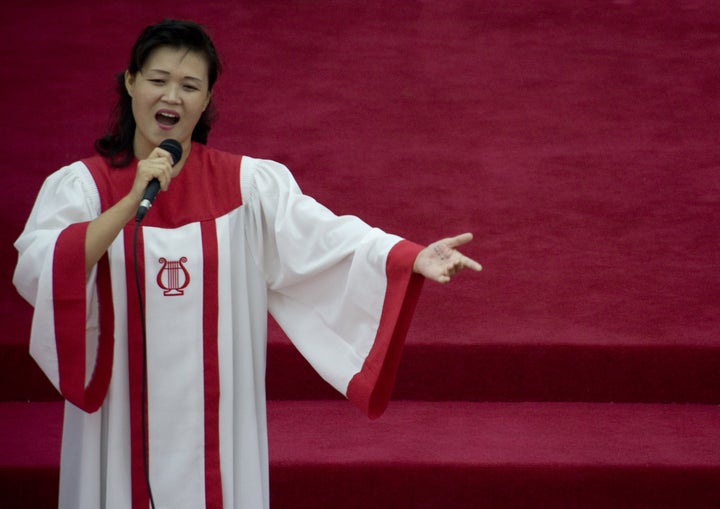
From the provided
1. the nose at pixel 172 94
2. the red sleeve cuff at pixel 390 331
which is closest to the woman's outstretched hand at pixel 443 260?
the red sleeve cuff at pixel 390 331

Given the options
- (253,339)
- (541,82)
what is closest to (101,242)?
(253,339)

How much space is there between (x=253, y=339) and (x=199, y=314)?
140 mm

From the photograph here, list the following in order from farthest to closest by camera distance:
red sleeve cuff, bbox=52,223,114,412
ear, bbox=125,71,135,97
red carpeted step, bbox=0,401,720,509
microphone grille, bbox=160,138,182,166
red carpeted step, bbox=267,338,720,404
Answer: red carpeted step, bbox=267,338,720,404
red carpeted step, bbox=0,401,720,509
ear, bbox=125,71,135,97
microphone grille, bbox=160,138,182,166
red sleeve cuff, bbox=52,223,114,412

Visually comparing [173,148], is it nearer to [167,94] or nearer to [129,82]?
[167,94]

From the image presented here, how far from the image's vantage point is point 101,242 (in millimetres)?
1845

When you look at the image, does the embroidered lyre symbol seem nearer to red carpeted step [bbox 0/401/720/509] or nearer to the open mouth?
the open mouth

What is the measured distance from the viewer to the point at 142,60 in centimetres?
205

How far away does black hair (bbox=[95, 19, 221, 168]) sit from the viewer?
2047 millimetres

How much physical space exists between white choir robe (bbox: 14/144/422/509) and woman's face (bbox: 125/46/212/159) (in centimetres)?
9

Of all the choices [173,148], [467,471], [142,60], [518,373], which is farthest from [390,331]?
[518,373]

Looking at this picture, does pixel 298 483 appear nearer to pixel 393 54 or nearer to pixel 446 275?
pixel 446 275

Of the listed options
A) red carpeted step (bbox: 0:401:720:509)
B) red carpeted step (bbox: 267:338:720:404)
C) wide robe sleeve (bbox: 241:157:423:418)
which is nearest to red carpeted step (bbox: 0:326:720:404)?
red carpeted step (bbox: 267:338:720:404)

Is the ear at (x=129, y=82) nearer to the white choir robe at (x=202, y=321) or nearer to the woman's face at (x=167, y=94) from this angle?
the woman's face at (x=167, y=94)

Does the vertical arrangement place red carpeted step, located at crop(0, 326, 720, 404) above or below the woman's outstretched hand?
below
